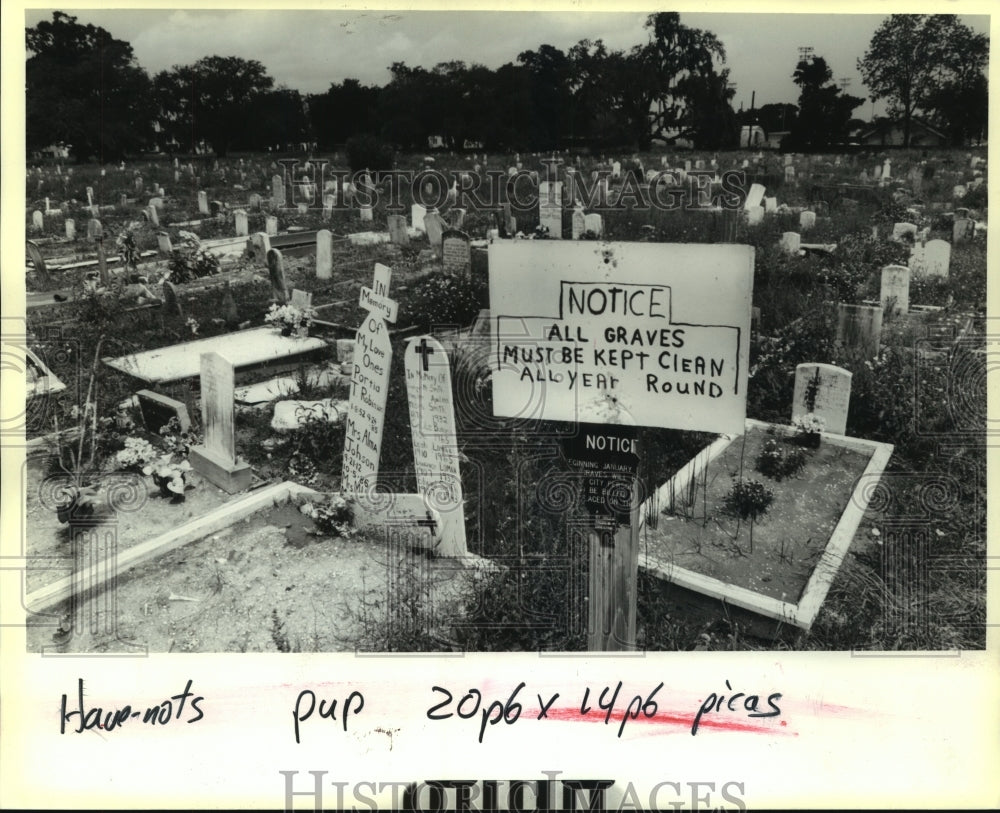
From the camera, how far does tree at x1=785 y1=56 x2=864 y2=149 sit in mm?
4578

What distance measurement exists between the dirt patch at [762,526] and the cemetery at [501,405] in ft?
0.06

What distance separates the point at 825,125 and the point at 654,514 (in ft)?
8.88

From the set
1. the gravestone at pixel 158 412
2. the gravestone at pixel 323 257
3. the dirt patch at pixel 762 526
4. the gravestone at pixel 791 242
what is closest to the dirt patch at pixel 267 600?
the gravestone at pixel 158 412

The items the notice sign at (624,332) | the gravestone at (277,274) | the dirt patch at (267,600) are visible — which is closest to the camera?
the notice sign at (624,332)

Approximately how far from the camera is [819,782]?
3.63 m

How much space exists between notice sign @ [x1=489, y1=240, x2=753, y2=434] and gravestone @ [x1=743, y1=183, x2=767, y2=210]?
7.93 ft

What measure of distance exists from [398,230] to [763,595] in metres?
3.25

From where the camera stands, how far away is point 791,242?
596cm

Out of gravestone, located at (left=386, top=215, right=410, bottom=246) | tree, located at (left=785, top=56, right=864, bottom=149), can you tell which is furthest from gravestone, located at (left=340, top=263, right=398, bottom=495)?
tree, located at (left=785, top=56, right=864, bottom=149)

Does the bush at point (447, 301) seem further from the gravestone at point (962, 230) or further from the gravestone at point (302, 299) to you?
the gravestone at point (962, 230)

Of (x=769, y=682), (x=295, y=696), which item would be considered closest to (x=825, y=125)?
(x=769, y=682)

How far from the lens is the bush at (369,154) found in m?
5.03

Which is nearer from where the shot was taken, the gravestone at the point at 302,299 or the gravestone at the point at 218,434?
the gravestone at the point at 218,434
